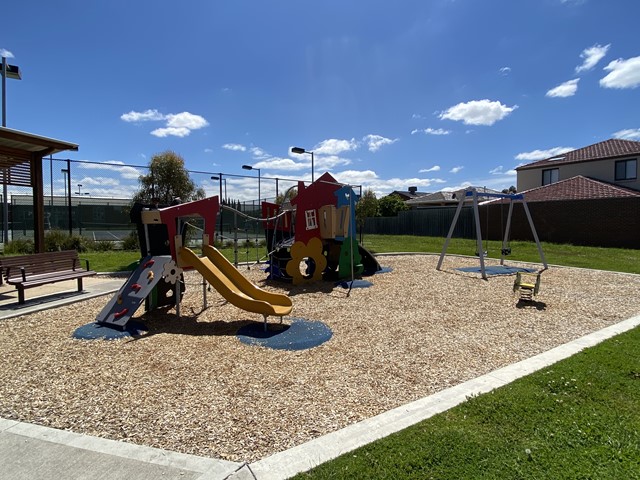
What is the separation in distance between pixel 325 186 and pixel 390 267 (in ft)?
13.0

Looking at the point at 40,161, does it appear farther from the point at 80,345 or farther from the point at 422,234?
the point at 422,234

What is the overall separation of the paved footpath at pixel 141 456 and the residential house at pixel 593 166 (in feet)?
107

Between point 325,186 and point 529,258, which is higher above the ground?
point 325,186

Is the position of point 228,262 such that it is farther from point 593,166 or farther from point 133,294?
point 593,166

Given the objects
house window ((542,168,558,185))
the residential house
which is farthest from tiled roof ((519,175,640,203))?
house window ((542,168,558,185))

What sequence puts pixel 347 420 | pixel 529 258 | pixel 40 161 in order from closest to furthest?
pixel 347 420 < pixel 40 161 < pixel 529 258

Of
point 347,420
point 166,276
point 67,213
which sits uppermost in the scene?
point 67,213

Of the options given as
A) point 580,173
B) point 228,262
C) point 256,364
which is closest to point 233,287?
point 228,262

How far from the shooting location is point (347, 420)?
320 cm

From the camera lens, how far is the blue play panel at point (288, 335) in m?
5.10

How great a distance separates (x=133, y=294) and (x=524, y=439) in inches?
213

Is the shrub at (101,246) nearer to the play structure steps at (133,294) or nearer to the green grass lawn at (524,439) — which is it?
the play structure steps at (133,294)

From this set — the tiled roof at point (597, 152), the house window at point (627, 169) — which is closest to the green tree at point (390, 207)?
the tiled roof at point (597, 152)

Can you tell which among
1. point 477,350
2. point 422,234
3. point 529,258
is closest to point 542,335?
point 477,350
